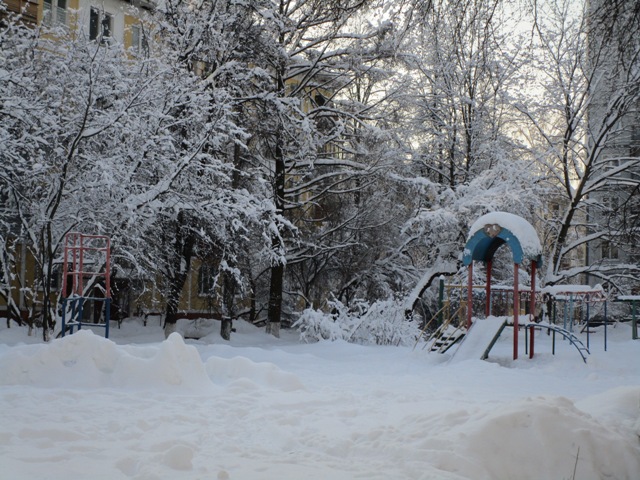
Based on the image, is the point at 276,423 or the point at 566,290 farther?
the point at 566,290

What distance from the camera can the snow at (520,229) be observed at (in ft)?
50.8

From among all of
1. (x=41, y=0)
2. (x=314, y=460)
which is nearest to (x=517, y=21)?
(x=314, y=460)

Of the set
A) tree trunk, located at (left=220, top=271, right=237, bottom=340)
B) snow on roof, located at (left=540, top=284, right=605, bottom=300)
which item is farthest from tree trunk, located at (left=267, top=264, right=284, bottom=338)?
snow on roof, located at (left=540, top=284, right=605, bottom=300)

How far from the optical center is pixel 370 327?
19984 millimetres

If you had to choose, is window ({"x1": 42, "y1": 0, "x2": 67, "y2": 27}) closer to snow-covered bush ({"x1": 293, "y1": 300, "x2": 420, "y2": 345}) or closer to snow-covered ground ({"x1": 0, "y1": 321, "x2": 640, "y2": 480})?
snow-covered bush ({"x1": 293, "y1": 300, "x2": 420, "y2": 345})

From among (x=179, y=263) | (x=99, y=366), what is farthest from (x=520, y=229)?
(x=99, y=366)

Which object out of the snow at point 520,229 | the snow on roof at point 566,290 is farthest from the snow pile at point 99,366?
the snow on roof at point 566,290

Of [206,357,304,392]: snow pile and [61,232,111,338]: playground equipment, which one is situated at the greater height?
[61,232,111,338]: playground equipment

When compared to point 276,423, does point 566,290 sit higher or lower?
higher

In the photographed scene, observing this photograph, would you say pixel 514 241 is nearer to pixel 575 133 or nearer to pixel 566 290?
pixel 566 290

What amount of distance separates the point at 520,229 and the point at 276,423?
10.3 meters

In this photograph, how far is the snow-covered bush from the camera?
19.8 meters

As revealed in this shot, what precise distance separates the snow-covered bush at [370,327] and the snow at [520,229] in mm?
4779

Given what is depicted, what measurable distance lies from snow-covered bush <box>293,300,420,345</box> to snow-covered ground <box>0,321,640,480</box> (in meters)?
7.74
